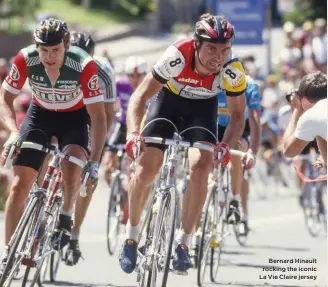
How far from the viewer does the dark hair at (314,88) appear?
917 cm

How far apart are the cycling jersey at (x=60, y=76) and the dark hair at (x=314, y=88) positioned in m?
1.59

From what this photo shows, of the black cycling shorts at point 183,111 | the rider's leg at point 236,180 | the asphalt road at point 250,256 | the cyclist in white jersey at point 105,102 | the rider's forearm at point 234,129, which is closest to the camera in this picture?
the rider's forearm at point 234,129

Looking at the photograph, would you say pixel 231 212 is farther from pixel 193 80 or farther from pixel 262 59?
pixel 262 59

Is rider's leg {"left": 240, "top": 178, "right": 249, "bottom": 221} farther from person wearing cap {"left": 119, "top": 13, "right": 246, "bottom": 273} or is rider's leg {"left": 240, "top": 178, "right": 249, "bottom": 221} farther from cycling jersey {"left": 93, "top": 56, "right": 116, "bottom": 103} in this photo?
person wearing cap {"left": 119, "top": 13, "right": 246, "bottom": 273}

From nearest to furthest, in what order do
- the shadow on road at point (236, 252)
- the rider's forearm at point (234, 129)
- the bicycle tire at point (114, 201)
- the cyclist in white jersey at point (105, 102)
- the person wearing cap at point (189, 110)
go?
1. the person wearing cap at point (189, 110)
2. the rider's forearm at point (234, 129)
3. the cyclist in white jersey at point (105, 102)
4. the shadow on road at point (236, 252)
5. the bicycle tire at point (114, 201)

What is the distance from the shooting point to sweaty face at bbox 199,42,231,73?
8914 millimetres

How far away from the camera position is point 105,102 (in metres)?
11.0

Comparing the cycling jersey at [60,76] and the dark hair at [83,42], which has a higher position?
the dark hair at [83,42]

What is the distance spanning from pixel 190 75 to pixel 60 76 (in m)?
1.03

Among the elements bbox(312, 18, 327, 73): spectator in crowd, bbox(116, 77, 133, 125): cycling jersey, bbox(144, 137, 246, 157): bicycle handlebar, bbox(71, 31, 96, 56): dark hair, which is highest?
bbox(312, 18, 327, 73): spectator in crowd

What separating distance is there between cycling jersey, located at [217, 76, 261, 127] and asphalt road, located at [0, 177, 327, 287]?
59.2 inches

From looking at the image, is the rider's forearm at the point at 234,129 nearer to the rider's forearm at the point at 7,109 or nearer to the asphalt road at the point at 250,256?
the rider's forearm at the point at 7,109

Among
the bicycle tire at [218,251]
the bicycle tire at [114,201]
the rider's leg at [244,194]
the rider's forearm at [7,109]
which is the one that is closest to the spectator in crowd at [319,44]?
the rider's leg at [244,194]

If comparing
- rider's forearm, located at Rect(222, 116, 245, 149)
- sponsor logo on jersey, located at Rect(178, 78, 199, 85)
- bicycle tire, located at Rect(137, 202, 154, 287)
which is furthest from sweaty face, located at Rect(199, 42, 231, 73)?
bicycle tire, located at Rect(137, 202, 154, 287)
